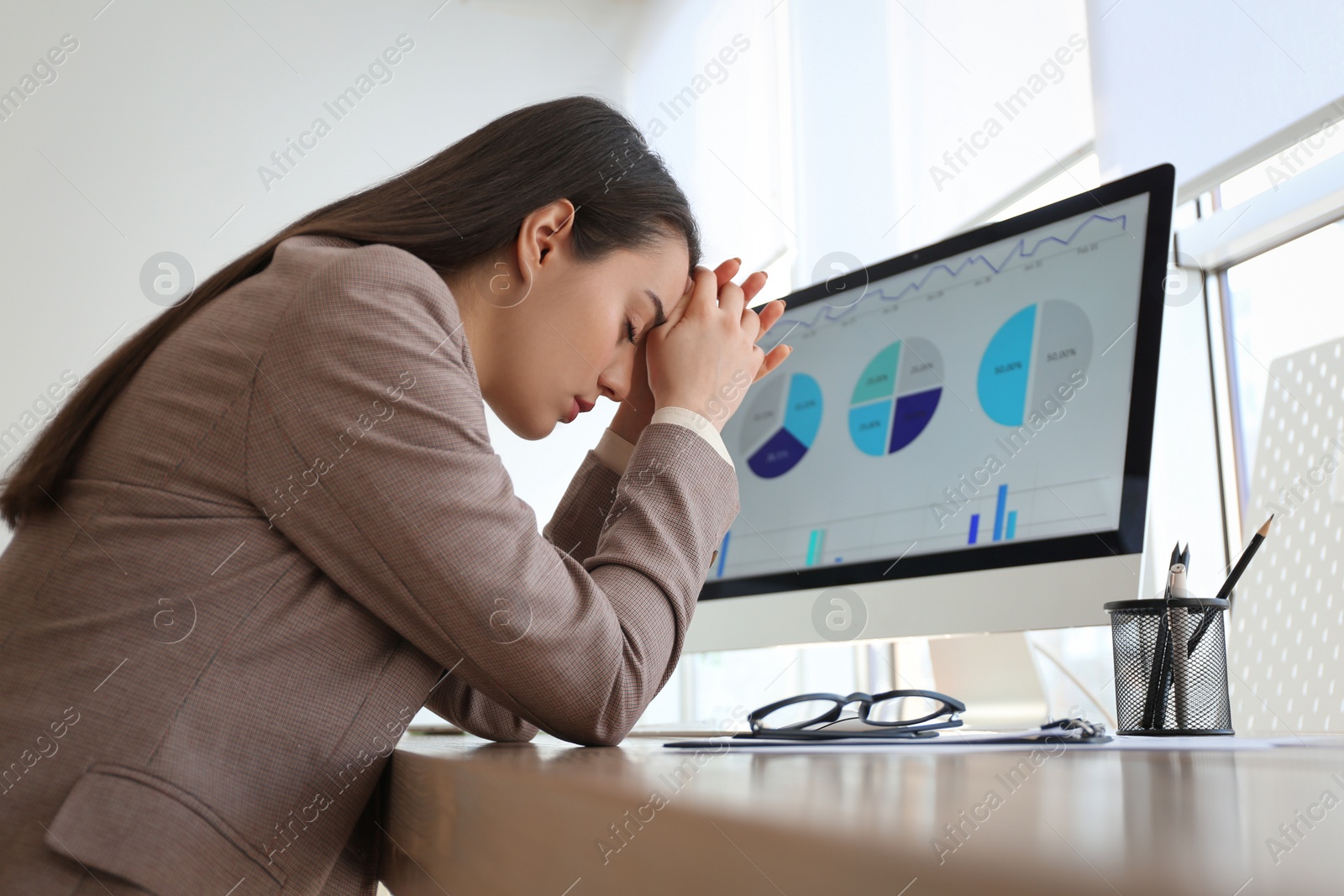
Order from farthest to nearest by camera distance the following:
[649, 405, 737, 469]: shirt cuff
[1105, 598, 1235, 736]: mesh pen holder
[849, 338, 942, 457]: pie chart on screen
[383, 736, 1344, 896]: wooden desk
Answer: [849, 338, 942, 457]: pie chart on screen < [649, 405, 737, 469]: shirt cuff < [1105, 598, 1235, 736]: mesh pen holder < [383, 736, 1344, 896]: wooden desk

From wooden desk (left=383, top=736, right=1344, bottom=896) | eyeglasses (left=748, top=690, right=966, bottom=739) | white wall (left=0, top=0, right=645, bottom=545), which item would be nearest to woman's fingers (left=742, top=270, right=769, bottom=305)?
eyeglasses (left=748, top=690, right=966, bottom=739)

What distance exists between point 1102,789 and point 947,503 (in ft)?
2.26

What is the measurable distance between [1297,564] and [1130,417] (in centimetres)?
29

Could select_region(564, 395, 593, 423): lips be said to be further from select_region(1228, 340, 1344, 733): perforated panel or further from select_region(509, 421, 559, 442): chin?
select_region(1228, 340, 1344, 733): perforated panel

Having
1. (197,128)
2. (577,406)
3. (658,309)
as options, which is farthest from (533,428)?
(197,128)

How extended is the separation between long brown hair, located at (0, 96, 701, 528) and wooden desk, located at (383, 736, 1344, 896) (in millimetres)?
433

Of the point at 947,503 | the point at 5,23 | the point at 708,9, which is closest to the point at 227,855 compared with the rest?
the point at 947,503

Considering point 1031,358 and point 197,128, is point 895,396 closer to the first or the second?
point 1031,358

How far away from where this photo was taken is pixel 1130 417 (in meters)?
0.86

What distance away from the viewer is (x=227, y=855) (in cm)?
57

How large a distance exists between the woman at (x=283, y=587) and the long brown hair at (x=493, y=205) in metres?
0.01

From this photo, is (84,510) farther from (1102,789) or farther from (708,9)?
(708,9)

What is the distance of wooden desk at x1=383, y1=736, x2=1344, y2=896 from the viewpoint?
0.20 meters

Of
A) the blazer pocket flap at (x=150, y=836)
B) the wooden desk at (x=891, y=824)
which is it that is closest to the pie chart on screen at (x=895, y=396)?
the wooden desk at (x=891, y=824)
